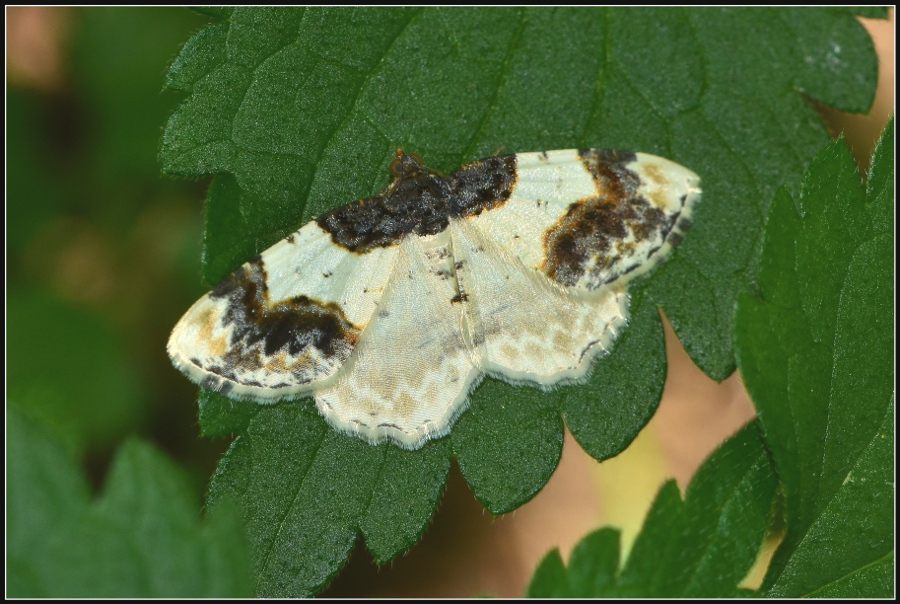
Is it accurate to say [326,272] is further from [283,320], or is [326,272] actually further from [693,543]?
[693,543]

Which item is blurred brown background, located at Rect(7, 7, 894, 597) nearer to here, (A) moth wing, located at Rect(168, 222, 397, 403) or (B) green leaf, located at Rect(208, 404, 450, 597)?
(B) green leaf, located at Rect(208, 404, 450, 597)

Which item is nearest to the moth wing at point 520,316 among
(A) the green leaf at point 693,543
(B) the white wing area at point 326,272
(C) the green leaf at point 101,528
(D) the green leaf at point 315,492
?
(B) the white wing area at point 326,272

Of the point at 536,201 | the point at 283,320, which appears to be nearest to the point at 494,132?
the point at 536,201

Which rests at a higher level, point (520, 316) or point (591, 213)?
point (591, 213)

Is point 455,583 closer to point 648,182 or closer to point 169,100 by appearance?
point 648,182

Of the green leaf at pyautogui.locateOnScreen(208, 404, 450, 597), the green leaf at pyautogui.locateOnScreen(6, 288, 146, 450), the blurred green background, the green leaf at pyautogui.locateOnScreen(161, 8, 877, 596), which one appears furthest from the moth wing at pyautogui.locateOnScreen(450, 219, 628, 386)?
the green leaf at pyautogui.locateOnScreen(6, 288, 146, 450)

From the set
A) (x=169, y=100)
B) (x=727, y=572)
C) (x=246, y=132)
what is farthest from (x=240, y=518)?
(x=169, y=100)
